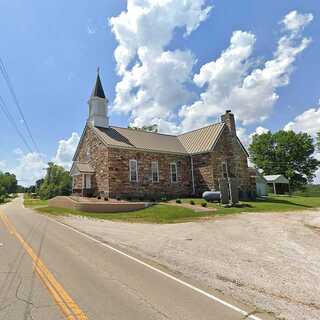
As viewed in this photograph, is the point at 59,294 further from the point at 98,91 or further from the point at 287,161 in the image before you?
the point at 287,161

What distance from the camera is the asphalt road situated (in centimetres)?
466

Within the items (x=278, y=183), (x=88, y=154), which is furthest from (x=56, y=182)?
(x=278, y=183)

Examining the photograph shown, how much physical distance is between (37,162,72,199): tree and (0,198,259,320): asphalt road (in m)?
54.9

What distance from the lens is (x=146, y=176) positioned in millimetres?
29219

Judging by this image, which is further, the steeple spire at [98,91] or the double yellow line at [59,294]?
the steeple spire at [98,91]

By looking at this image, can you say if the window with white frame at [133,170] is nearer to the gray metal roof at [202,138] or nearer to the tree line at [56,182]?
the gray metal roof at [202,138]

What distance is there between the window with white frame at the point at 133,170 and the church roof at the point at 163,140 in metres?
1.46

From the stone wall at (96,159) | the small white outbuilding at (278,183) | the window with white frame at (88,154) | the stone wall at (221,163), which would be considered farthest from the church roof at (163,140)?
the small white outbuilding at (278,183)

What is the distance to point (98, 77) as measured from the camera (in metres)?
34.1

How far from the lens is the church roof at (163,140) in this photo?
95.9 ft

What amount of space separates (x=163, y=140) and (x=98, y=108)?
27.2ft

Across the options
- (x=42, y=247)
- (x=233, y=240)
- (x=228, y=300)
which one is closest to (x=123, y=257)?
(x=42, y=247)

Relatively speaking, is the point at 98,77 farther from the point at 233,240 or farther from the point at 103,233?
the point at 233,240

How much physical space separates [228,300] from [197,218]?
14034mm
